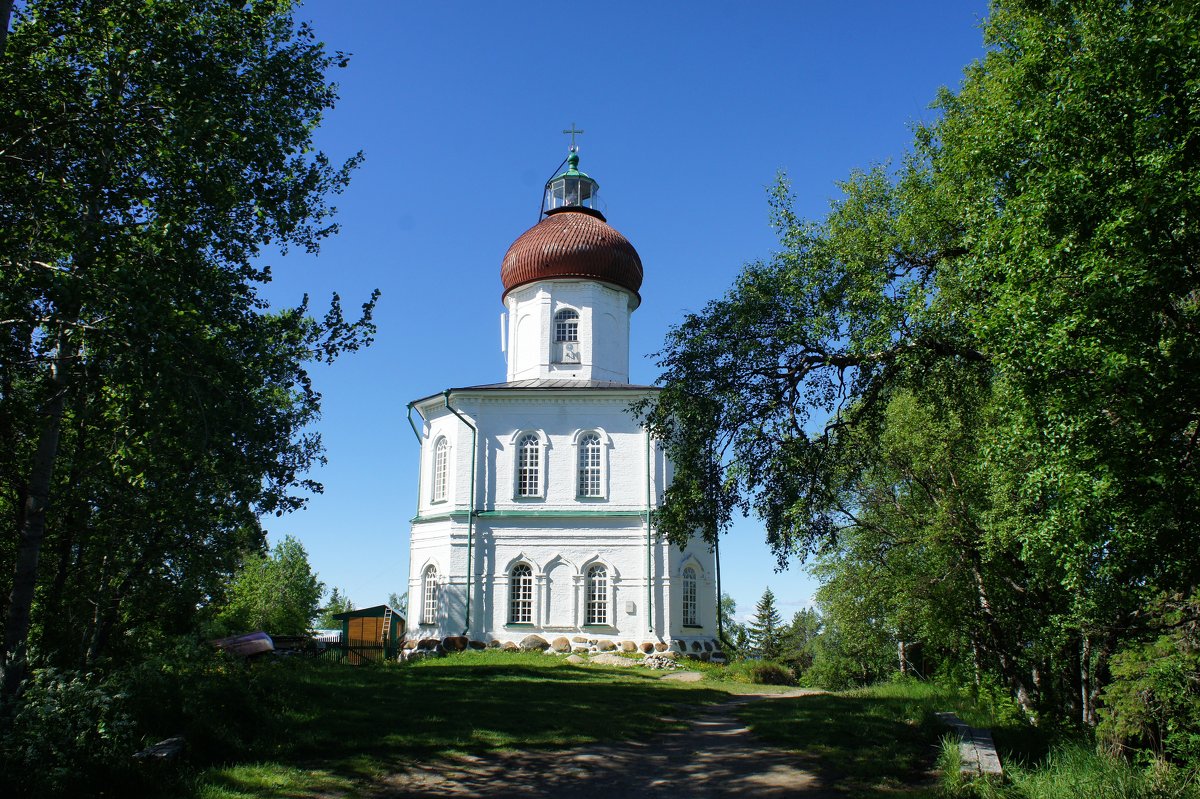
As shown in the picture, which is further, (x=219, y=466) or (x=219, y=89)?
(x=219, y=89)

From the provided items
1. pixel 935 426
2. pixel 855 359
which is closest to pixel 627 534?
pixel 935 426

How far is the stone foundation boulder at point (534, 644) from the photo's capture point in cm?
2356

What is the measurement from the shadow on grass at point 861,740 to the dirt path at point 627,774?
33 centimetres

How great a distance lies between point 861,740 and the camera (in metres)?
10.0

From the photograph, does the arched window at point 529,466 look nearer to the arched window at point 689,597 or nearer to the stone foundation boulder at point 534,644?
the stone foundation boulder at point 534,644

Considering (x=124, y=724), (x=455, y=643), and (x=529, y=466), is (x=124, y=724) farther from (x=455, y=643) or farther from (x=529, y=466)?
(x=529, y=466)

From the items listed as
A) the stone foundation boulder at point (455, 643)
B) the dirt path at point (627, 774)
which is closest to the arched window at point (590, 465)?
the stone foundation boulder at point (455, 643)

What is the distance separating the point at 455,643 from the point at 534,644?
2.27m

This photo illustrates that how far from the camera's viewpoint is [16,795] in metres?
6.36

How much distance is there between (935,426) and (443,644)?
48.5 feet

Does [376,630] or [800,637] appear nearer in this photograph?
[376,630]

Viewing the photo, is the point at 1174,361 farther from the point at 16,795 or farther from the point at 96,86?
the point at 96,86

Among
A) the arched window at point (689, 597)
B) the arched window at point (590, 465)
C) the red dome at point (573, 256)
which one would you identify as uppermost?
the red dome at point (573, 256)

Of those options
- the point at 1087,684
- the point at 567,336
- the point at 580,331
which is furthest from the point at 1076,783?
the point at 567,336
